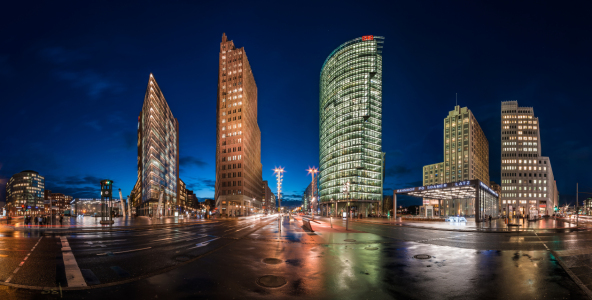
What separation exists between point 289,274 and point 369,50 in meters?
131

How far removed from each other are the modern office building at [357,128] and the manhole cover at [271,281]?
116 meters

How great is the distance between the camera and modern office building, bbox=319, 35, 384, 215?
126m

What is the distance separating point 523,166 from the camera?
16425 centimetres

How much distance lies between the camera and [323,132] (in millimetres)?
154125

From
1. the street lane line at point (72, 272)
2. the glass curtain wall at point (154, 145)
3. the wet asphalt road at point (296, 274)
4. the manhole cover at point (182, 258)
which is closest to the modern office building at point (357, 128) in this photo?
the glass curtain wall at point (154, 145)

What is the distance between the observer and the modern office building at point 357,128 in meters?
126

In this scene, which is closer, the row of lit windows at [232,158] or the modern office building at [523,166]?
the row of lit windows at [232,158]

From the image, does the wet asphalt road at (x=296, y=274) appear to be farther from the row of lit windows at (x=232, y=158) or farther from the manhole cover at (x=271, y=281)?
the row of lit windows at (x=232, y=158)

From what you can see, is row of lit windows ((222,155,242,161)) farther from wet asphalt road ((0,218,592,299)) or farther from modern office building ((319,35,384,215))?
wet asphalt road ((0,218,592,299))

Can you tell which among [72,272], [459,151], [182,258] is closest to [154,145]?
[182,258]

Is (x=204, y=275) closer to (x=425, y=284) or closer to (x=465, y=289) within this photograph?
(x=425, y=284)

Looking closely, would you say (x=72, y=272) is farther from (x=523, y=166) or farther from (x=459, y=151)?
(x=523, y=166)

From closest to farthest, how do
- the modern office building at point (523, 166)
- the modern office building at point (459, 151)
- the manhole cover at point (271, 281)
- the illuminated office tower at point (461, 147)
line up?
1. the manhole cover at point (271, 281)
2. the modern office building at point (523, 166)
3. the modern office building at point (459, 151)
4. the illuminated office tower at point (461, 147)

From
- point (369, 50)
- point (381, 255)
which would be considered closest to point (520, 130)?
point (369, 50)
